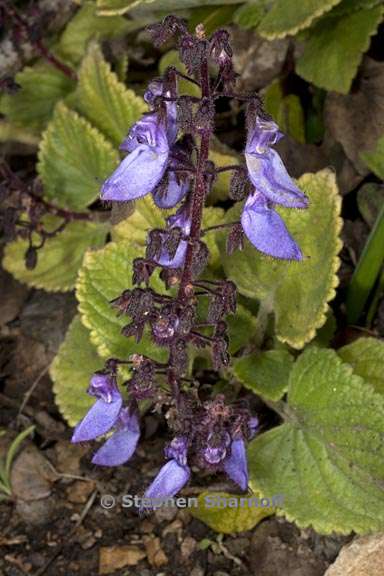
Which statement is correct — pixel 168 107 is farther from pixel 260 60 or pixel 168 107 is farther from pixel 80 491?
pixel 260 60

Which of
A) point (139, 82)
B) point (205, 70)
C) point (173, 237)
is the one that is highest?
point (205, 70)

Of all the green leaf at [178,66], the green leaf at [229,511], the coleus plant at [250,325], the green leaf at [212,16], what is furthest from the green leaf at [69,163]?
the green leaf at [229,511]

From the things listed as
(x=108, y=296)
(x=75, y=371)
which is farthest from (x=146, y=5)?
(x=75, y=371)

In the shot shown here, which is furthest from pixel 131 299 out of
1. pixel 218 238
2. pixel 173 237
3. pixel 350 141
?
pixel 350 141

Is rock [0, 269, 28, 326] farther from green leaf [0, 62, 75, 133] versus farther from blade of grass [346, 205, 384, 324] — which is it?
blade of grass [346, 205, 384, 324]

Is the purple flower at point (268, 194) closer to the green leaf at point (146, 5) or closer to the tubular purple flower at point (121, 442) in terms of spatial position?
the tubular purple flower at point (121, 442)

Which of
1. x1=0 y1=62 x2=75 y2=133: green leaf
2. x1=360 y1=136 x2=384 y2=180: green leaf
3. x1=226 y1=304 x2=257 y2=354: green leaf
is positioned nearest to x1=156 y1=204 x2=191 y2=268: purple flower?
x1=226 y1=304 x2=257 y2=354: green leaf

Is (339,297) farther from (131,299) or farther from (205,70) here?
(205,70)
